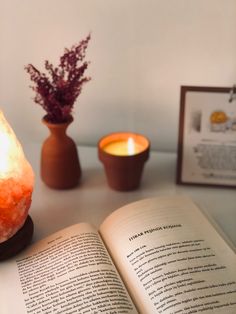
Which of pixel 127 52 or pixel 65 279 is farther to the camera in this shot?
pixel 127 52

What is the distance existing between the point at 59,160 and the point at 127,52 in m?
0.25

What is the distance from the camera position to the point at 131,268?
2.40 ft

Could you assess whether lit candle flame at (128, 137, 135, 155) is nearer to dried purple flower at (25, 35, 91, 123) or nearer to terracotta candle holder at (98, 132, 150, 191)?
terracotta candle holder at (98, 132, 150, 191)

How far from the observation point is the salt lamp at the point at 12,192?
0.73 meters

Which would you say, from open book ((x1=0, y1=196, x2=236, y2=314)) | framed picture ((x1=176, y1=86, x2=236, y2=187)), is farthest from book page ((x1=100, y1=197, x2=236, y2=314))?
framed picture ((x1=176, y1=86, x2=236, y2=187))

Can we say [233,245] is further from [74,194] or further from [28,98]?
[28,98]

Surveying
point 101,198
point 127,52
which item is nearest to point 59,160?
point 101,198

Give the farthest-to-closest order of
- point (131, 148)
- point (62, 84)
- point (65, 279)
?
point (131, 148), point (62, 84), point (65, 279)

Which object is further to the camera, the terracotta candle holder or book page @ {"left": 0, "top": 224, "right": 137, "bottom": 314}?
the terracotta candle holder

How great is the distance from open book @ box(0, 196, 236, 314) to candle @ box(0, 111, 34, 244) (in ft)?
0.19

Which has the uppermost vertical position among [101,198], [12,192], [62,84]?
[62,84]

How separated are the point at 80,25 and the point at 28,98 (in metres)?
0.20

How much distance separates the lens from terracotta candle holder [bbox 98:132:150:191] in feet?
2.94

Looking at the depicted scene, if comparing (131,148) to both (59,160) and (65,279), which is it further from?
(65,279)
